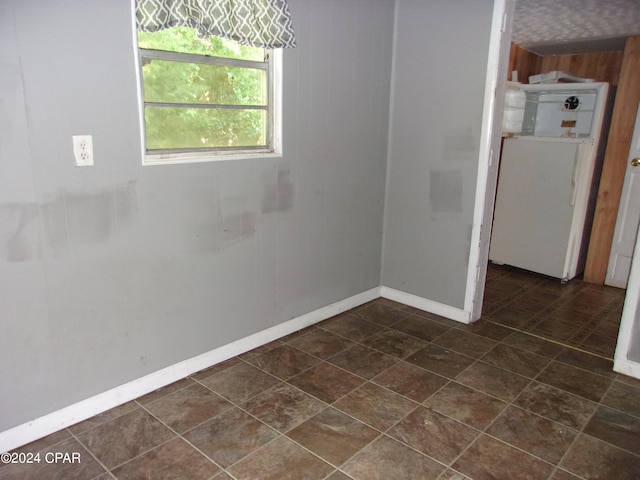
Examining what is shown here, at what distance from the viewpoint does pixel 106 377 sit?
2078 millimetres

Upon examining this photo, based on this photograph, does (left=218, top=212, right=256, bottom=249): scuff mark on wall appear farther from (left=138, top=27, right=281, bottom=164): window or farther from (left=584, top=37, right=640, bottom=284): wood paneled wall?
(left=584, top=37, right=640, bottom=284): wood paneled wall

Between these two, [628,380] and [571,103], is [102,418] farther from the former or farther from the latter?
[571,103]

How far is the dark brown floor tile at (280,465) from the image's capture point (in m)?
1.74

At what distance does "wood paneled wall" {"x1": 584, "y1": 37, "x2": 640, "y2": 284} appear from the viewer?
3.61 m

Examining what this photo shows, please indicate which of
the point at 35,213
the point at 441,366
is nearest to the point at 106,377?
the point at 35,213

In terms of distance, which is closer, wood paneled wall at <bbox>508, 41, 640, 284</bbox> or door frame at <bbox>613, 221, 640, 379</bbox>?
door frame at <bbox>613, 221, 640, 379</bbox>

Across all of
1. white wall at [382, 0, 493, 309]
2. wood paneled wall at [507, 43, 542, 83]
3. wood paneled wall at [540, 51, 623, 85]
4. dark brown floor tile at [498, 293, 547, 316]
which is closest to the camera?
white wall at [382, 0, 493, 309]

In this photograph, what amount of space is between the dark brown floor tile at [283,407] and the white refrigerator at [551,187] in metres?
2.71

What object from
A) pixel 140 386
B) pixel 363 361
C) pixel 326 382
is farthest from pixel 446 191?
pixel 140 386

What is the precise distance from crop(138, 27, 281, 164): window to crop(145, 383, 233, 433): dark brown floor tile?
A: 1101 millimetres

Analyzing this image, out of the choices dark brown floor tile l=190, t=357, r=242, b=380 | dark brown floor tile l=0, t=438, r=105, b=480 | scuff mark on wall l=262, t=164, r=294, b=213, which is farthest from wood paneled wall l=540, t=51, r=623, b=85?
dark brown floor tile l=0, t=438, r=105, b=480

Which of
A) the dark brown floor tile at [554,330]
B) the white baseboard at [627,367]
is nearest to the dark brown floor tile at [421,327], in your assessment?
the dark brown floor tile at [554,330]

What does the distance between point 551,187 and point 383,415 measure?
2.69 meters

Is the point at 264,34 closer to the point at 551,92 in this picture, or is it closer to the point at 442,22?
the point at 442,22
